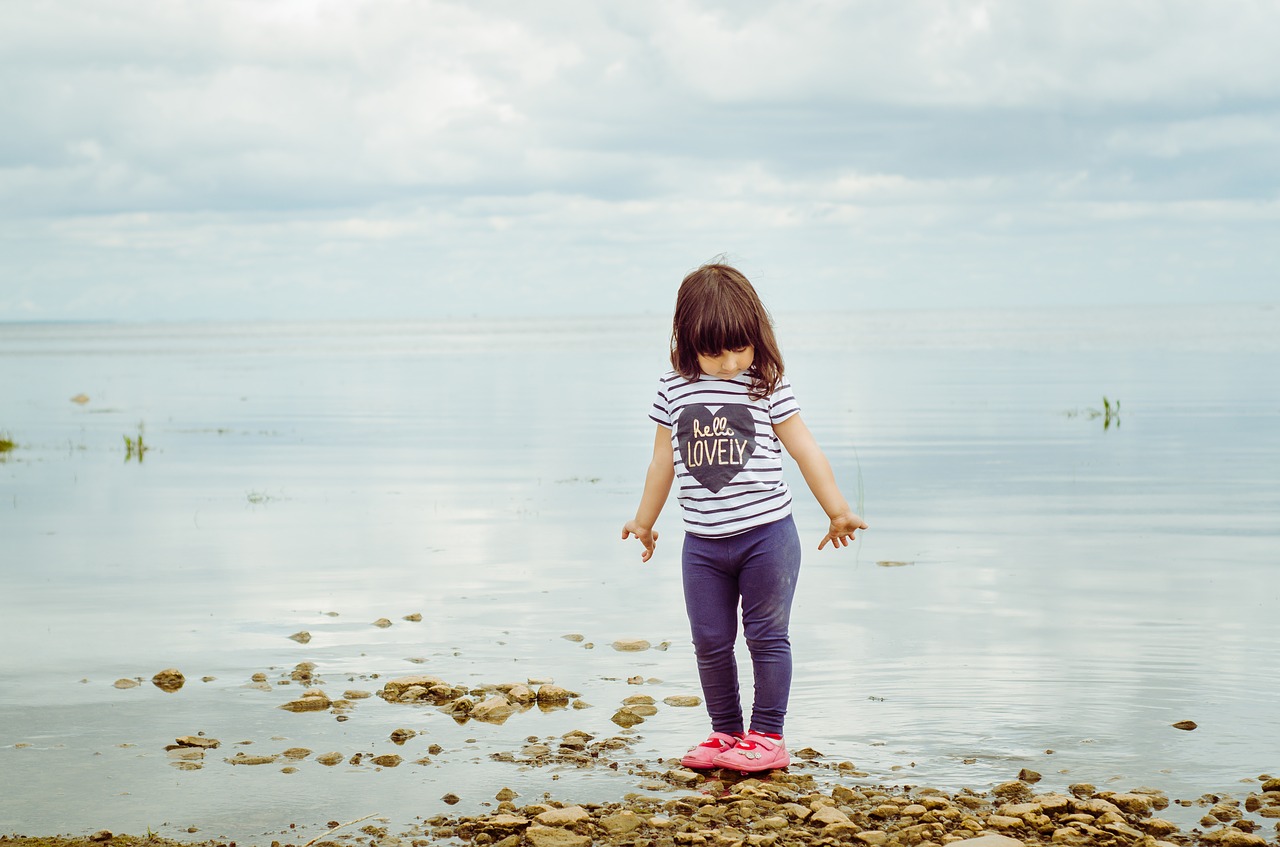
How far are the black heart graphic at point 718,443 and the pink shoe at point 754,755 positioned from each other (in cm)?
103

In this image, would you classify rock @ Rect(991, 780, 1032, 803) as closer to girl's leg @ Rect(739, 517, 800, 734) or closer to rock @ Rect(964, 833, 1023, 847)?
rock @ Rect(964, 833, 1023, 847)

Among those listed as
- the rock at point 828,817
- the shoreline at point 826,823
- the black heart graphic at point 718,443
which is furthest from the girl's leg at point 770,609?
the rock at point 828,817

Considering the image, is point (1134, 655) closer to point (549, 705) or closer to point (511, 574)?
point (549, 705)

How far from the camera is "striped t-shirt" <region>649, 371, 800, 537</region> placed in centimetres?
584

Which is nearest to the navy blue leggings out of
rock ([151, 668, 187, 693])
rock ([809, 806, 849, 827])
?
rock ([809, 806, 849, 827])

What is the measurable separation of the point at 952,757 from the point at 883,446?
15.3 meters

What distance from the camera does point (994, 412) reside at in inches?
1080

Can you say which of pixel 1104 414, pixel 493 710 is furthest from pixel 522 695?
pixel 1104 414

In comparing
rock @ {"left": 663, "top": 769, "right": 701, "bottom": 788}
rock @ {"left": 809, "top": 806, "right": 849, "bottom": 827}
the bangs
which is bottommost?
rock @ {"left": 663, "top": 769, "right": 701, "bottom": 788}

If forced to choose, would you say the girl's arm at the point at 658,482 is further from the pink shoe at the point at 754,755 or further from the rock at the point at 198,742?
the rock at the point at 198,742

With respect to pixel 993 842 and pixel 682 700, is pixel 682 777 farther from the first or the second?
pixel 993 842

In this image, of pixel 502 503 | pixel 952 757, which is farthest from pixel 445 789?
pixel 502 503

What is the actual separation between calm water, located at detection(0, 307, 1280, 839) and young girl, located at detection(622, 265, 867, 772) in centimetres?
51

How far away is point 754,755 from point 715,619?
0.59 metres
